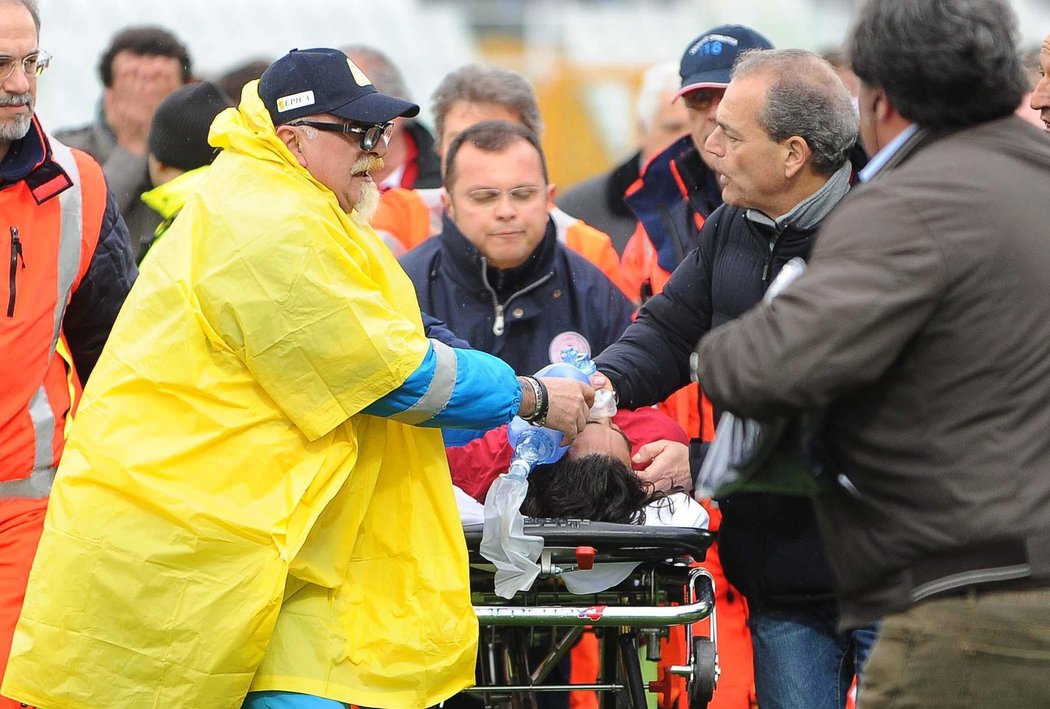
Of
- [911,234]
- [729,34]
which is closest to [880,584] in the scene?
[911,234]

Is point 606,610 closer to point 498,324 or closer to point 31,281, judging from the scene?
point 498,324

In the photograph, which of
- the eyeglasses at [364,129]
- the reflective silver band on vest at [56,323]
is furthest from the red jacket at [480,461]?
the reflective silver band on vest at [56,323]

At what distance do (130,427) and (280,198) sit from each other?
607 mm

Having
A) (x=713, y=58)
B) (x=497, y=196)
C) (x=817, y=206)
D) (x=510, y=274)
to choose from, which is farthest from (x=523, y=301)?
(x=817, y=206)

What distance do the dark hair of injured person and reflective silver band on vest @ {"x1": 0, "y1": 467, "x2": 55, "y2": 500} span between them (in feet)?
4.15

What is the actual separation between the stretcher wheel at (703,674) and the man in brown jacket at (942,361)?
1.34m

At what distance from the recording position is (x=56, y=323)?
170 inches

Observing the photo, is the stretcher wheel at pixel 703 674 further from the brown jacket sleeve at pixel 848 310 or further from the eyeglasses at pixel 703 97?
the eyeglasses at pixel 703 97

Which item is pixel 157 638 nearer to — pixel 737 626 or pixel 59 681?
pixel 59 681

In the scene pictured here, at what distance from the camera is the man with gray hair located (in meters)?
4.24

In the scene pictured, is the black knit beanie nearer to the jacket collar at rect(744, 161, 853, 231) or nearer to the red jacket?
the red jacket

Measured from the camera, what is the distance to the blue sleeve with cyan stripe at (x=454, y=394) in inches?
144

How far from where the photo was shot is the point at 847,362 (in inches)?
109

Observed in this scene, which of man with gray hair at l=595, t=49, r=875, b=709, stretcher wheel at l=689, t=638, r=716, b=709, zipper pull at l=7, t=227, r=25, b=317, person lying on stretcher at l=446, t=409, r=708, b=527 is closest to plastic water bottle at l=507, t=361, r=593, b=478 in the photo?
person lying on stretcher at l=446, t=409, r=708, b=527
